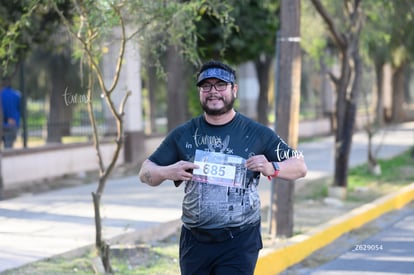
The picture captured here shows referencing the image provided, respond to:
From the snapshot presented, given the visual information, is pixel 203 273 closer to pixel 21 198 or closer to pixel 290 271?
pixel 290 271

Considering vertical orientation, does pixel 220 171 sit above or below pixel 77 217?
above

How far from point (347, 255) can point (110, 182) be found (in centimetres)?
655

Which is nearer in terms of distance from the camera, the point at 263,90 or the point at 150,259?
the point at 150,259

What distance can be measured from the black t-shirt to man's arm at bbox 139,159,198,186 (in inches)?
3.4

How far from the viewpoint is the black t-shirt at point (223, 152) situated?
440 cm

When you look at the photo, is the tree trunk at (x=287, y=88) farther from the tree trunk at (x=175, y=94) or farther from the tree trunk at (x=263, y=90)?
the tree trunk at (x=263, y=90)

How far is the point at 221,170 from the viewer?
4.38 metres

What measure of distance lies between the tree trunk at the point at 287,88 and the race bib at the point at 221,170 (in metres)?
4.57

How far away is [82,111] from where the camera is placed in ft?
55.6

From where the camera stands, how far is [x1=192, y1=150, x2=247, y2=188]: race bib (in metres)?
4.38

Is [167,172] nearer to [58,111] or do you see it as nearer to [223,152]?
[223,152]

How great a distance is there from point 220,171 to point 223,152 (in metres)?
0.12

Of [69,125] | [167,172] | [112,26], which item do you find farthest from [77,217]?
[69,125]

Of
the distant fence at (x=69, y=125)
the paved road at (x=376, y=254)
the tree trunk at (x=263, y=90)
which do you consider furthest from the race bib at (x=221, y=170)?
the tree trunk at (x=263, y=90)
